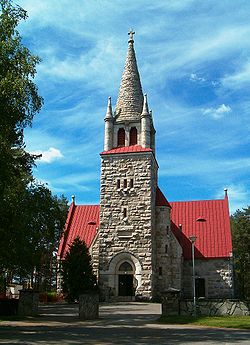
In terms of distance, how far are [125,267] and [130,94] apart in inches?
628

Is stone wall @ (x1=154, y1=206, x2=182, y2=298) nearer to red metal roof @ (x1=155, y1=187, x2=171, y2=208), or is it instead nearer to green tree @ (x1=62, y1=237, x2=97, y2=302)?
red metal roof @ (x1=155, y1=187, x2=171, y2=208)

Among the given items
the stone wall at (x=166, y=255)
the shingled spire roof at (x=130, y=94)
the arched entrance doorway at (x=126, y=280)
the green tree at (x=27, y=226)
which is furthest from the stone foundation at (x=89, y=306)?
the shingled spire roof at (x=130, y=94)

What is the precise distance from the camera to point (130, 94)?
40.6 metres

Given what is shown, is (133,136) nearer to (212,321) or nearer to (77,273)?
(77,273)

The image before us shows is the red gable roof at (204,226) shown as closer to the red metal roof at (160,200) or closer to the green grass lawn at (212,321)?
the red metal roof at (160,200)

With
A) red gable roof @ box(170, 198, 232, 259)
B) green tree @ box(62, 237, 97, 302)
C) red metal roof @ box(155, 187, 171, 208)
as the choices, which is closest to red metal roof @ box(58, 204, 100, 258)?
green tree @ box(62, 237, 97, 302)

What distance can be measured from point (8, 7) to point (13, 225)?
9.00m

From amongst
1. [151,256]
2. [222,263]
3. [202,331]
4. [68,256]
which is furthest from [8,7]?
[222,263]

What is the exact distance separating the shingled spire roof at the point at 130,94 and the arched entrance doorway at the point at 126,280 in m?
13.5

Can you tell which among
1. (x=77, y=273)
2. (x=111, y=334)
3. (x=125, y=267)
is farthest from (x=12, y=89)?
(x=125, y=267)

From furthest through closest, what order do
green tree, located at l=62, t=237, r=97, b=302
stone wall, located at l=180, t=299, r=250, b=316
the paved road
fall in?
green tree, located at l=62, t=237, r=97, b=302 → stone wall, located at l=180, t=299, r=250, b=316 → the paved road

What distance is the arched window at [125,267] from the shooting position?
3681cm

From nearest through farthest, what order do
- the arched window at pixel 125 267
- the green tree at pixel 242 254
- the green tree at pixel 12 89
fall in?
the green tree at pixel 12 89
the arched window at pixel 125 267
the green tree at pixel 242 254

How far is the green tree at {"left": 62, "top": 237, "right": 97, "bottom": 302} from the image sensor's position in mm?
33219
